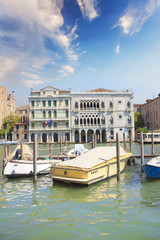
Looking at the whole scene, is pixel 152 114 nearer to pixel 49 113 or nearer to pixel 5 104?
pixel 49 113

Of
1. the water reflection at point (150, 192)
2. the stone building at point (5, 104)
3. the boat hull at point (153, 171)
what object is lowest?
the water reflection at point (150, 192)

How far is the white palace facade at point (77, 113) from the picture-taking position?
3950 centimetres

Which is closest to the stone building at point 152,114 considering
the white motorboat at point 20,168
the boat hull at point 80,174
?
the white motorboat at point 20,168

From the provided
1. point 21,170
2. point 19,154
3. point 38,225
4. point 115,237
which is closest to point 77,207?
point 38,225

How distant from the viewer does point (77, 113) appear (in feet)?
130

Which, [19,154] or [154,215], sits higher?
[19,154]

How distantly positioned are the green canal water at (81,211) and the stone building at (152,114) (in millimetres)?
36195

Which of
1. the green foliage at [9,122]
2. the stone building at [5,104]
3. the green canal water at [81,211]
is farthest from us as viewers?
the stone building at [5,104]

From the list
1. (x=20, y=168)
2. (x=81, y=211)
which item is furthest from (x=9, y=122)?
(x=81, y=211)

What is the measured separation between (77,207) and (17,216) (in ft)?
5.35

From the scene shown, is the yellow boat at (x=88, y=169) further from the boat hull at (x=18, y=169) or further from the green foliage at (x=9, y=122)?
the green foliage at (x=9, y=122)

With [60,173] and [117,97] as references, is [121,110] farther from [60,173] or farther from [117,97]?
[60,173]

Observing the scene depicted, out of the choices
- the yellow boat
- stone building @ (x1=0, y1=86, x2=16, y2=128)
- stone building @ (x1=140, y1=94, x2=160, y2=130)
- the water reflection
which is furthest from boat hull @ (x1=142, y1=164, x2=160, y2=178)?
stone building @ (x1=0, y1=86, x2=16, y2=128)

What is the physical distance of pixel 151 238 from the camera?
13.4 ft
